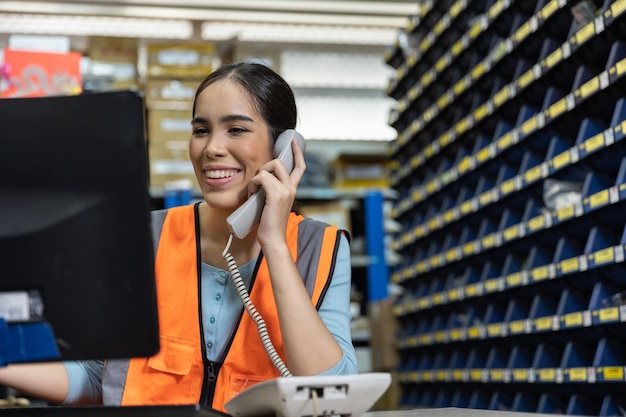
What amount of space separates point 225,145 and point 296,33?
605cm

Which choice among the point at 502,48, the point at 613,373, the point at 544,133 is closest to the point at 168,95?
the point at 502,48

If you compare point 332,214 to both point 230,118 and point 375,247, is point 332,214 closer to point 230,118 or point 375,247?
point 375,247

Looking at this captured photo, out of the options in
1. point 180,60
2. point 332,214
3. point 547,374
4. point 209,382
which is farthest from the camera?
point 332,214

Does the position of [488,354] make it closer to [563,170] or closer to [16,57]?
[563,170]

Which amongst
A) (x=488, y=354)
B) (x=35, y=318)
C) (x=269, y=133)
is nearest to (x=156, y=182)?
(x=488, y=354)

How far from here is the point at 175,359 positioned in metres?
1.69

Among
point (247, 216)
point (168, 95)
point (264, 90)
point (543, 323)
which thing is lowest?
point (543, 323)

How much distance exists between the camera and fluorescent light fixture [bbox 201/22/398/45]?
763cm

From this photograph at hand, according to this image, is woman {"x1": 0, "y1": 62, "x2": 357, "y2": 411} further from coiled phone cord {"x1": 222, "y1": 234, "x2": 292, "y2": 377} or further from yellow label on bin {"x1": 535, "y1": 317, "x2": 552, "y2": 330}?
yellow label on bin {"x1": 535, "y1": 317, "x2": 552, "y2": 330}

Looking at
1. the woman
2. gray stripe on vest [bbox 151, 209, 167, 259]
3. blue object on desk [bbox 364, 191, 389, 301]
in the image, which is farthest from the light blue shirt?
blue object on desk [bbox 364, 191, 389, 301]

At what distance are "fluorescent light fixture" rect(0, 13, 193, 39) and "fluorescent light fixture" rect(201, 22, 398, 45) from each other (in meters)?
0.29

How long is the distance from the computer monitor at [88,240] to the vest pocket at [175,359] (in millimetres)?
612

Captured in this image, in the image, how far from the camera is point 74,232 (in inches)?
42.1

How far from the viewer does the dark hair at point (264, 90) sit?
1.98m
